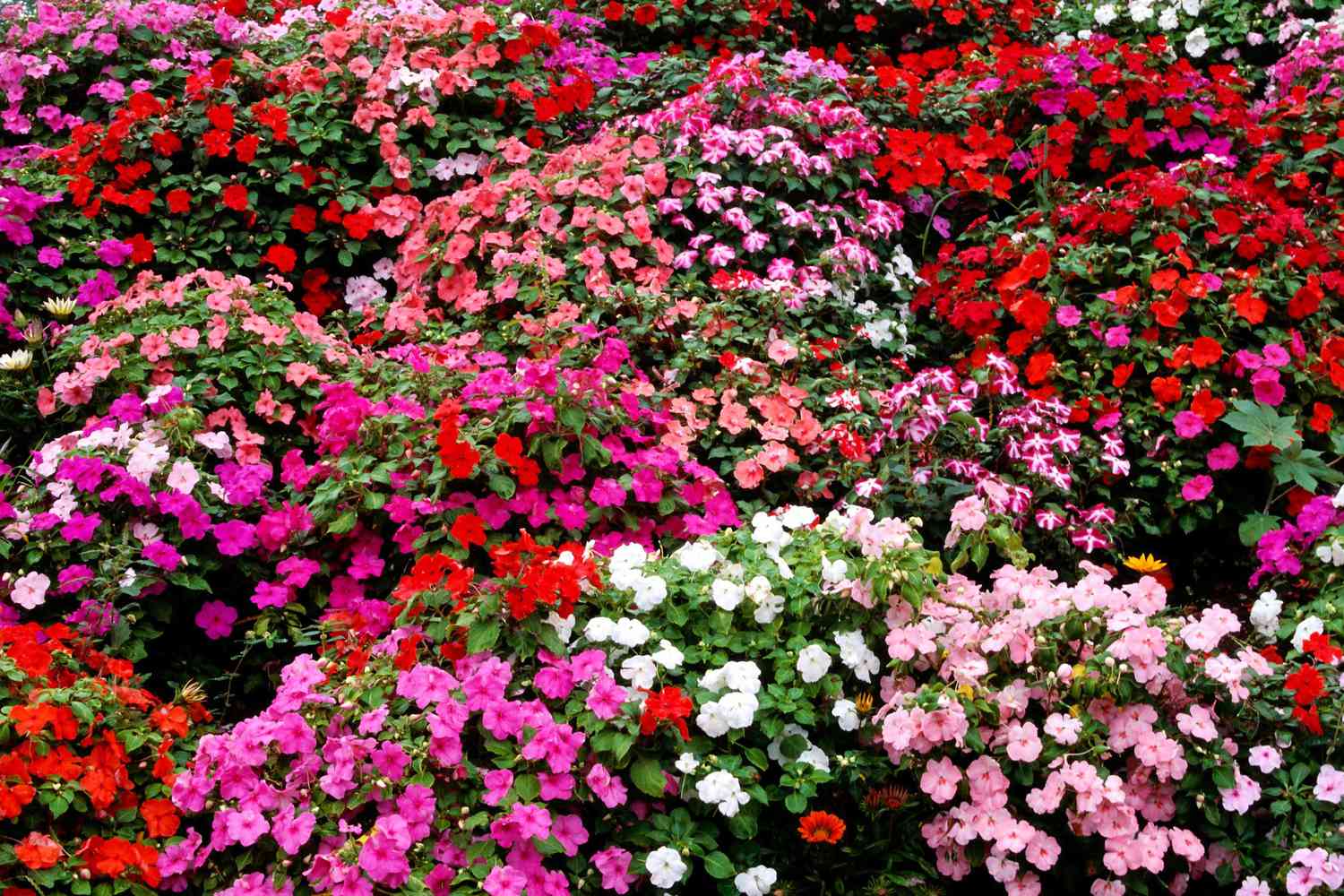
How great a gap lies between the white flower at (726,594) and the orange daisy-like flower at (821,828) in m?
0.46

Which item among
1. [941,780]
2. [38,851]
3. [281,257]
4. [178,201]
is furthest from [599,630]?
[178,201]

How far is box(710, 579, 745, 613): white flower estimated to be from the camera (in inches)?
106

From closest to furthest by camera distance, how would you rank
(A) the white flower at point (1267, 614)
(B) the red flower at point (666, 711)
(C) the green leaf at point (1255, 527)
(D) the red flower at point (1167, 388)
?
1. (B) the red flower at point (666, 711)
2. (A) the white flower at point (1267, 614)
3. (C) the green leaf at point (1255, 527)
4. (D) the red flower at point (1167, 388)

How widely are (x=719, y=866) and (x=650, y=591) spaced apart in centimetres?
57

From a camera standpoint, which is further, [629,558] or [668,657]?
[629,558]

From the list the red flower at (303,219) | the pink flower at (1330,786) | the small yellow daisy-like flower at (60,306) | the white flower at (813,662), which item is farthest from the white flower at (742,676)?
the red flower at (303,219)

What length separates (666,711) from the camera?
2.42m

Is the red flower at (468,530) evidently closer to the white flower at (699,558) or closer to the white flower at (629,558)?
the white flower at (629,558)

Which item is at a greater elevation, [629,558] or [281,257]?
[629,558]

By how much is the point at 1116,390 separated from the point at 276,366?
2611mm

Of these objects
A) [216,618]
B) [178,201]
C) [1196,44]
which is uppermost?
[1196,44]

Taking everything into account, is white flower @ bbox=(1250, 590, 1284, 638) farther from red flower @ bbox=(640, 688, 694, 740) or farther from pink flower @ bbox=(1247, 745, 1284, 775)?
red flower @ bbox=(640, 688, 694, 740)

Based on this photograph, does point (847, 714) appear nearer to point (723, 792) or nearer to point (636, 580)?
point (723, 792)

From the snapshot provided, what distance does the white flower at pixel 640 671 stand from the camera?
254 centimetres
